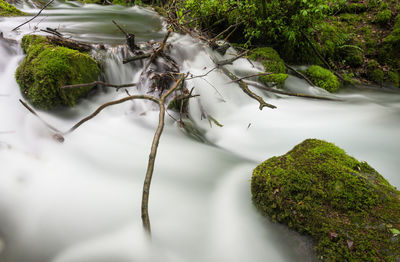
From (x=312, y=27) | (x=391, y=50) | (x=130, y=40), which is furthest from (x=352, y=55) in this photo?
(x=130, y=40)

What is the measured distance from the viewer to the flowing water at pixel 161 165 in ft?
5.86

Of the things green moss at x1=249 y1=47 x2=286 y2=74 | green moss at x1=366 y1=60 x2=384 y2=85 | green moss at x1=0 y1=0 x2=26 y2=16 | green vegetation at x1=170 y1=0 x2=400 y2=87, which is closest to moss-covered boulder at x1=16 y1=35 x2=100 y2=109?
green vegetation at x1=170 y1=0 x2=400 y2=87

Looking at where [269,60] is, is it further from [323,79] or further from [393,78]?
[393,78]

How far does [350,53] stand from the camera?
6234 mm

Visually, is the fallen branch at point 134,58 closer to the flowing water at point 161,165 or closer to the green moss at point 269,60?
the flowing water at point 161,165

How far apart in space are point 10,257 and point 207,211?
1.49m

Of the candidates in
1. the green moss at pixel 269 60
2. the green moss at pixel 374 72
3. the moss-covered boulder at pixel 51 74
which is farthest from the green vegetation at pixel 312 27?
the moss-covered boulder at pixel 51 74

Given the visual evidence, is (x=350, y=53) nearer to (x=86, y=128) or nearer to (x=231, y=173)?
(x=231, y=173)

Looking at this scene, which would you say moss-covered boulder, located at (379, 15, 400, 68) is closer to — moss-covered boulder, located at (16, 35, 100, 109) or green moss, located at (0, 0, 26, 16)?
moss-covered boulder, located at (16, 35, 100, 109)

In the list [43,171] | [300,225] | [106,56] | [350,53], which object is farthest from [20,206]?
[350,53]

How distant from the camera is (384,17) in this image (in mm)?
6629

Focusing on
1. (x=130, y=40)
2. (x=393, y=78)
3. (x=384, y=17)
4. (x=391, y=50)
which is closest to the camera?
(x=130, y=40)

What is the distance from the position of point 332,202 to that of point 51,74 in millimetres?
3275

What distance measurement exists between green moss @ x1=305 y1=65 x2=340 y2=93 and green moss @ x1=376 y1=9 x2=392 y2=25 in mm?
3046
